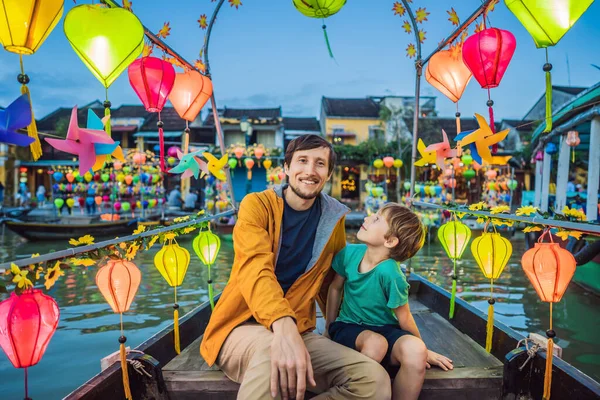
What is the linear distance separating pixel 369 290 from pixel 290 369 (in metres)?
0.74

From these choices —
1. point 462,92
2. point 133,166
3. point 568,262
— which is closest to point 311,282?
point 568,262

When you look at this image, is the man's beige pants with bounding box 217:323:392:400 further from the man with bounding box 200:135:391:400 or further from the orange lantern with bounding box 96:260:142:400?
the orange lantern with bounding box 96:260:142:400

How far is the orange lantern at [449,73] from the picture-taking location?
3629 millimetres

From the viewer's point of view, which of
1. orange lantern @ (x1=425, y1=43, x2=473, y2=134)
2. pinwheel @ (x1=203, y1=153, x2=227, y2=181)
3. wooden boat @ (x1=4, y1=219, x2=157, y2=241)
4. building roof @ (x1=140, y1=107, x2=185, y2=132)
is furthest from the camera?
building roof @ (x1=140, y1=107, x2=185, y2=132)

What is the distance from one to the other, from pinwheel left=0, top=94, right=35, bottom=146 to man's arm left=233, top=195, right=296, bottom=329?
0.95 m

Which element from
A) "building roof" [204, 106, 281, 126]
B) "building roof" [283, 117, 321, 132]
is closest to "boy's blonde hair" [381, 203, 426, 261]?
"building roof" [283, 117, 321, 132]

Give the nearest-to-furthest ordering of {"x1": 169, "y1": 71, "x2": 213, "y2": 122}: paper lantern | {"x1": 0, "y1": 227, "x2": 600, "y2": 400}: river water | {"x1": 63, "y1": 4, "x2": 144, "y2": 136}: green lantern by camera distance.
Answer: {"x1": 63, "y1": 4, "x2": 144, "y2": 136}: green lantern → {"x1": 169, "y1": 71, "x2": 213, "y2": 122}: paper lantern → {"x1": 0, "y1": 227, "x2": 600, "y2": 400}: river water

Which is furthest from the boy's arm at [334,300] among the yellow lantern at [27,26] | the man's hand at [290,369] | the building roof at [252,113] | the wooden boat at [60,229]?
the building roof at [252,113]

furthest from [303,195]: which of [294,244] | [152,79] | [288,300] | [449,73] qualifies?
[449,73]

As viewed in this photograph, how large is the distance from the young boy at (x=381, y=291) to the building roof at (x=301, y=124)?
83.1ft

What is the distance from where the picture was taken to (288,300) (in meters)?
1.99

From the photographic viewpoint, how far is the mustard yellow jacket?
1.67 meters

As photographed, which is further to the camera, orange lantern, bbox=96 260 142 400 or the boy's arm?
the boy's arm

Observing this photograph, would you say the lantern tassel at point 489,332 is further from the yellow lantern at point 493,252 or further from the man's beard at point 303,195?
the man's beard at point 303,195
